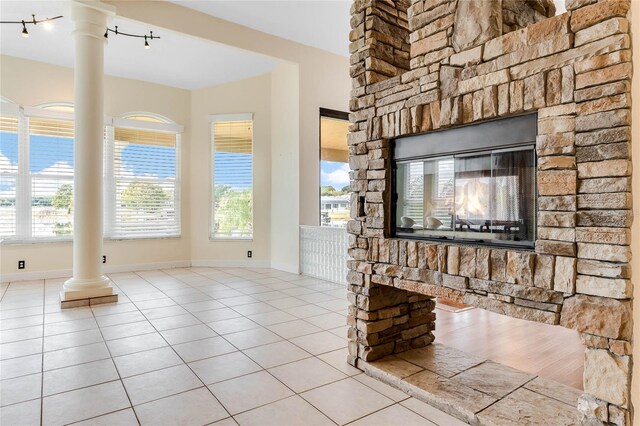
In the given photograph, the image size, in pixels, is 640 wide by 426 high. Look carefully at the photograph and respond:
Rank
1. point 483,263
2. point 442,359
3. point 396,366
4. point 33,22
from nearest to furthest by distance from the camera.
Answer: point 483,263, point 396,366, point 442,359, point 33,22

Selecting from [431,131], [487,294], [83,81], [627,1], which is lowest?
[487,294]

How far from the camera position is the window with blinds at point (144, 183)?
20.2 feet

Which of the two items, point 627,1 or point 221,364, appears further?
point 221,364

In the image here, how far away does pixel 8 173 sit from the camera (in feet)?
17.5

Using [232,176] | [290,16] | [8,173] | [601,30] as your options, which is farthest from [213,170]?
[601,30]

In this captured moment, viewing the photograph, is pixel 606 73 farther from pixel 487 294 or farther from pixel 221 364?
pixel 221 364

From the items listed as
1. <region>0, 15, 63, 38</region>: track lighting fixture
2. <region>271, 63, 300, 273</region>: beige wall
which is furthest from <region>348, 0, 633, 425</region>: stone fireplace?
<region>0, 15, 63, 38</region>: track lighting fixture

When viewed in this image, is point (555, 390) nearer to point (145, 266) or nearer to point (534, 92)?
point (534, 92)

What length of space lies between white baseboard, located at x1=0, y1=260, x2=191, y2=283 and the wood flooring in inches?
182

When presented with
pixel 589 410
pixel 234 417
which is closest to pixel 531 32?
pixel 589 410

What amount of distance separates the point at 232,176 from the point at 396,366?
4832 millimetres

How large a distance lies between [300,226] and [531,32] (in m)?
4.26

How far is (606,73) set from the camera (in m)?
1.47

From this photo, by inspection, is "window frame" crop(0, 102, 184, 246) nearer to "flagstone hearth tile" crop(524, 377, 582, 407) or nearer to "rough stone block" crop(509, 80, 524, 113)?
"flagstone hearth tile" crop(524, 377, 582, 407)
